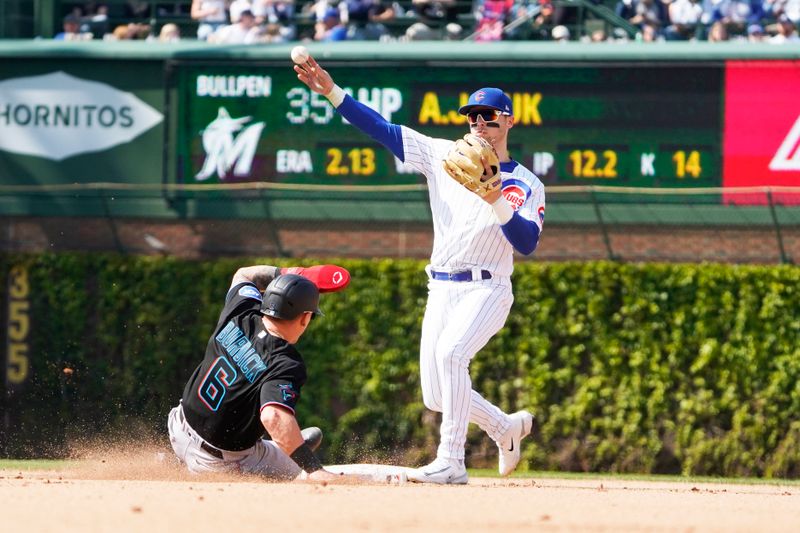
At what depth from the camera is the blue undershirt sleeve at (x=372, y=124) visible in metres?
7.25

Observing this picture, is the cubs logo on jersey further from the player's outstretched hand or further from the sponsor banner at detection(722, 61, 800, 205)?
the sponsor banner at detection(722, 61, 800, 205)

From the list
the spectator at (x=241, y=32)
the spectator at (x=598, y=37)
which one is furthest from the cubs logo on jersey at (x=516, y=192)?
the spectator at (x=241, y=32)

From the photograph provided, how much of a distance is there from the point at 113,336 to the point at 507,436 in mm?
5832

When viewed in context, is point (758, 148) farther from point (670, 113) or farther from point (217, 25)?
point (217, 25)

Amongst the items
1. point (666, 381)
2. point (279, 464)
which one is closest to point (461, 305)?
A: point (279, 464)

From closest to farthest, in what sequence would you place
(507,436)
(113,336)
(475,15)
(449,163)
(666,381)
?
(449,163) < (507,436) < (666,381) < (113,336) < (475,15)

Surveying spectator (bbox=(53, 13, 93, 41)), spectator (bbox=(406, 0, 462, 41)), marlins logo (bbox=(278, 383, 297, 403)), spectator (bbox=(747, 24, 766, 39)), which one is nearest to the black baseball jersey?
marlins logo (bbox=(278, 383, 297, 403))

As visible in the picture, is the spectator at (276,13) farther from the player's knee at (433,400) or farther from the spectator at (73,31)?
the player's knee at (433,400)

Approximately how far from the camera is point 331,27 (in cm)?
1379

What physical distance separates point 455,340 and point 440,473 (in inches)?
26.4

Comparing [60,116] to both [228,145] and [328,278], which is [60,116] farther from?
[328,278]

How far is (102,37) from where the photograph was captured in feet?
47.6

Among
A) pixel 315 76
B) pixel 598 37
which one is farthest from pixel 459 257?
pixel 598 37

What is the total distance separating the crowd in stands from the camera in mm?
13500
